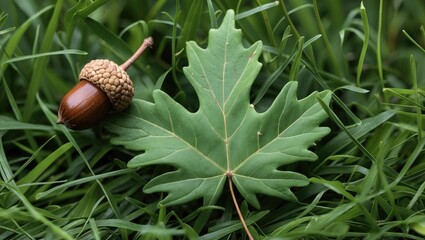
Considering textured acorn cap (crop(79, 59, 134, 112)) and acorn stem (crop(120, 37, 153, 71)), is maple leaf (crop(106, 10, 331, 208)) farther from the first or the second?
acorn stem (crop(120, 37, 153, 71))

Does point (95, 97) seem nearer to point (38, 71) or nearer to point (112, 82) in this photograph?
point (112, 82)

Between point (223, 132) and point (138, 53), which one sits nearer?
point (223, 132)

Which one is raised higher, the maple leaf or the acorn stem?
the acorn stem

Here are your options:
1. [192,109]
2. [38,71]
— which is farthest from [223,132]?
[38,71]

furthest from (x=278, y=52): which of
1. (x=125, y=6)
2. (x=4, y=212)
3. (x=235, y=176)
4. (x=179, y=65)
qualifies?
(x=4, y=212)

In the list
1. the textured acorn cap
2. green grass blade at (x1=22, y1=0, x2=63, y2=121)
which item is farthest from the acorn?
green grass blade at (x1=22, y1=0, x2=63, y2=121)

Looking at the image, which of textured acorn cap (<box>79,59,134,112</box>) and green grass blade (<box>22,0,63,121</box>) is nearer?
textured acorn cap (<box>79,59,134,112</box>)
